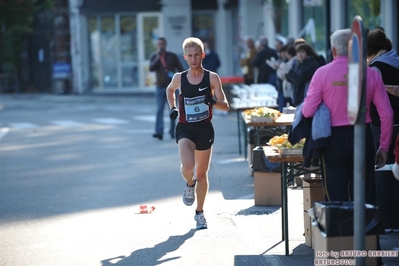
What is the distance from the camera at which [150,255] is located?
7.92 metres

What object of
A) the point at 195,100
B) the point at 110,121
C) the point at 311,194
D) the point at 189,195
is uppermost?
the point at 195,100

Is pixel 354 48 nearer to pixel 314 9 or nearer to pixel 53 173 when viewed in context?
pixel 53 173

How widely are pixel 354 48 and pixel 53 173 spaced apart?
8.78m

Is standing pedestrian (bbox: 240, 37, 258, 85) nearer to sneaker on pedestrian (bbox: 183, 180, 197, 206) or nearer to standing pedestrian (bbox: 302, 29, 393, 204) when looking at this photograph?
sneaker on pedestrian (bbox: 183, 180, 197, 206)

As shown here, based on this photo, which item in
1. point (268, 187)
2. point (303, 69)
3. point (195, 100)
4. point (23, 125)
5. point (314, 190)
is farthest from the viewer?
point (23, 125)

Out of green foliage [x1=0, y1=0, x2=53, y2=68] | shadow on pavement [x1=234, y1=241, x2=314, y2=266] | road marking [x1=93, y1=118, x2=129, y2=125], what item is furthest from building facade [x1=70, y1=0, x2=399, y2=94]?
shadow on pavement [x1=234, y1=241, x2=314, y2=266]

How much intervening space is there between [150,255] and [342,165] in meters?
1.97

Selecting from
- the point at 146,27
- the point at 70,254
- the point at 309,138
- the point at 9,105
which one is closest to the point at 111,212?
the point at 70,254

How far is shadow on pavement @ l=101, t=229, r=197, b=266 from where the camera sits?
25.0 feet

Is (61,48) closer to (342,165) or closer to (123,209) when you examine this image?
(123,209)

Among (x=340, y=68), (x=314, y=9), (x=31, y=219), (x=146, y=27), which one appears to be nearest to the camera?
(x=340, y=68)

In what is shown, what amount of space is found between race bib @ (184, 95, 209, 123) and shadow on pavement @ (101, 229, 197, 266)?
119 centimetres

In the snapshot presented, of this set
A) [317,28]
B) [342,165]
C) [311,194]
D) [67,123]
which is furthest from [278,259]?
[317,28]

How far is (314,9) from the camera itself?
24922mm
